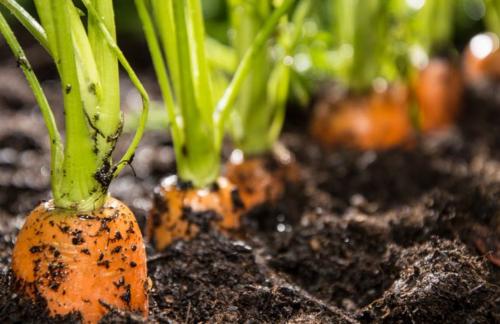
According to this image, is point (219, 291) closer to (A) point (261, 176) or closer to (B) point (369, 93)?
(A) point (261, 176)

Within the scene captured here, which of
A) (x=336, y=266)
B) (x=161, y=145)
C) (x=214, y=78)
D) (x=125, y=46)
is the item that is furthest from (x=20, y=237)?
(x=125, y=46)

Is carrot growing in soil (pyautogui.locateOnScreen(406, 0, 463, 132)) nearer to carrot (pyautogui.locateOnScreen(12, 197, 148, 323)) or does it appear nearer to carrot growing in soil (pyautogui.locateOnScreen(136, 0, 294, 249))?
carrot growing in soil (pyautogui.locateOnScreen(136, 0, 294, 249))

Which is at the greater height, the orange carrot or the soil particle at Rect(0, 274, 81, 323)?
the orange carrot

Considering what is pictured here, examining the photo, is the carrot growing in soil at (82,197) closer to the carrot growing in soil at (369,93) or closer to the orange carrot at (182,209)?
the orange carrot at (182,209)

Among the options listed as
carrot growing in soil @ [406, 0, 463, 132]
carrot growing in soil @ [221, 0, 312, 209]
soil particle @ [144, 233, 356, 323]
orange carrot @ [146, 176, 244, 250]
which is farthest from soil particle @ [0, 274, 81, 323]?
carrot growing in soil @ [406, 0, 463, 132]

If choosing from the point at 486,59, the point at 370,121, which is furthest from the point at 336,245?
the point at 486,59

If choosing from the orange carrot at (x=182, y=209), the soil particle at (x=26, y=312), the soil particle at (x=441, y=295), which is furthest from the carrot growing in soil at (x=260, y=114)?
the soil particle at (x=26, y=312)

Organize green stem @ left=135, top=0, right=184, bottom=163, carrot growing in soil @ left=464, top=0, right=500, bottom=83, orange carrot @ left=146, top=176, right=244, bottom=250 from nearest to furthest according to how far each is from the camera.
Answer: green stem @ left=135, top=0, right=184, bottom=163 < orange carrot @ left=146, top=176, right=244, bottom=250 < carrot growing in soil @ left=464, top=0, right=500, bottom=83
